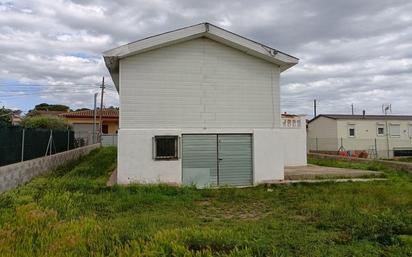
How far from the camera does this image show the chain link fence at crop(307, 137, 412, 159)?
31.9 m

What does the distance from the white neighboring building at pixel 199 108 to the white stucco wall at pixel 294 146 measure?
4.62 meters

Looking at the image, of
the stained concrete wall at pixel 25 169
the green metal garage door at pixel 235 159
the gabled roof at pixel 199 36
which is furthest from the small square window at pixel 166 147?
the stained concrete wall at pixel 25 169

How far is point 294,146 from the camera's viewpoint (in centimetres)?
1797

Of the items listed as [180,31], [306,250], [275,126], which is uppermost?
[180,31]

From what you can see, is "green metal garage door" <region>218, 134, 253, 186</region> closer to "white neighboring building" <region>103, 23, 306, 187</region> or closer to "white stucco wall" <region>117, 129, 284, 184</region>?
"white neighboring building" <region>103, 23, 306, 187</region>

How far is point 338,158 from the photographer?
23656mm

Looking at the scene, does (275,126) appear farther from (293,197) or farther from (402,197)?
(402,197)

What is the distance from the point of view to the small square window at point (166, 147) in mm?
12359

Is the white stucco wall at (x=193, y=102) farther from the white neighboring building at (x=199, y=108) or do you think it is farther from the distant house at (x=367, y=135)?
the distant house at (x=367, y=135)

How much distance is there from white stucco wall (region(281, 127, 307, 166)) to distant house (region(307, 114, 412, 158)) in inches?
582

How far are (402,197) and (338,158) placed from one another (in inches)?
550

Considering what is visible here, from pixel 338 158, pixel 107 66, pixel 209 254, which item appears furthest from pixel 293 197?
pixel 338 158

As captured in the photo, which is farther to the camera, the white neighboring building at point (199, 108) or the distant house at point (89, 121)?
the distant house at point (89, 121)

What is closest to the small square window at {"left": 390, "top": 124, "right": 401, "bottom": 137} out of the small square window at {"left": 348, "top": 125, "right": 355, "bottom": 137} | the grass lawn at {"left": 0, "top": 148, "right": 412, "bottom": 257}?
the small square window at {"left": 348, "top": 125, "right": 355, "bottom": 137}
